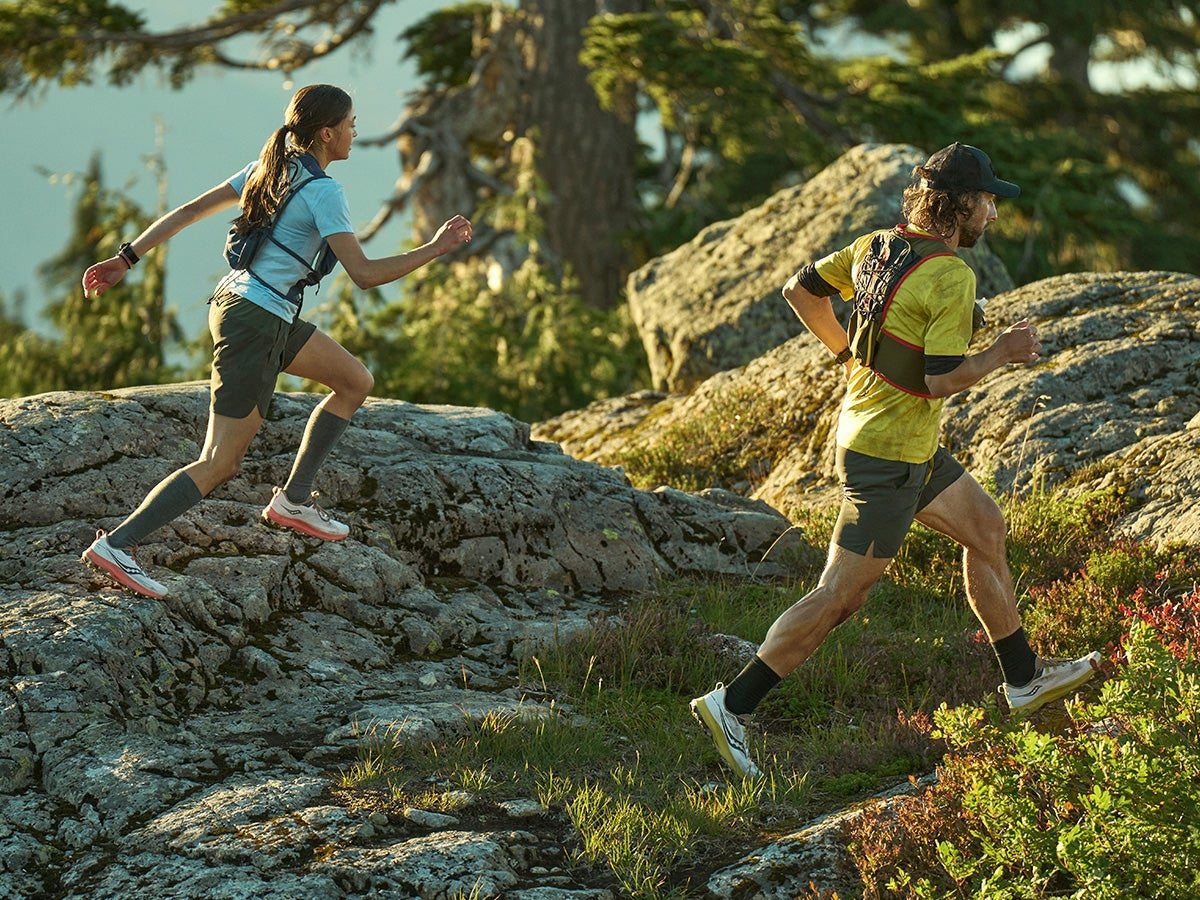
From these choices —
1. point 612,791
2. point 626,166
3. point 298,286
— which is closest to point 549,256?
point 626,166

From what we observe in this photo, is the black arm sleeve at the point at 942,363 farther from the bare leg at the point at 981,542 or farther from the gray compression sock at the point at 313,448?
the gray compression sock at the point at 313,448

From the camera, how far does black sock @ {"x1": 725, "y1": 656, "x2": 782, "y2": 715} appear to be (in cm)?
528

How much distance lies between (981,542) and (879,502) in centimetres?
55

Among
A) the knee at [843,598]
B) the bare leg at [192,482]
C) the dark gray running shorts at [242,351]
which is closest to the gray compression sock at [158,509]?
the bare leg at [192,482]

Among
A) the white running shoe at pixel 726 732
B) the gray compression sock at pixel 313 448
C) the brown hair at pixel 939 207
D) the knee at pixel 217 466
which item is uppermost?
the brown hair at pixel 939 207

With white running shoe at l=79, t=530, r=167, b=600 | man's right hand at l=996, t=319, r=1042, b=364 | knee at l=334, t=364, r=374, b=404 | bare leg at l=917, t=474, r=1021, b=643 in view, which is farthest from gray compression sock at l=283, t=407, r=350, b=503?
man's right hand at l=996, t=319, r=1042, b=364

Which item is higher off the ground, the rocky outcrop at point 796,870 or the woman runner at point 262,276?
the woman runner at point 262,276

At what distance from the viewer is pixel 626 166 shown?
17312mm

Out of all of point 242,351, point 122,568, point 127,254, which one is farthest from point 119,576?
point 127,254

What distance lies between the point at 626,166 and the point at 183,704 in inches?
509

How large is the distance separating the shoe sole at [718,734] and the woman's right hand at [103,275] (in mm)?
3070

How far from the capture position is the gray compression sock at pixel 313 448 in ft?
20.4

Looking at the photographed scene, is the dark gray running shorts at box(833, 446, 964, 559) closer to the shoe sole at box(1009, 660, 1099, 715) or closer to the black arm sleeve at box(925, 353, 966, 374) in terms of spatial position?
the black arm sleeve at box(925, 353, 966, 374)

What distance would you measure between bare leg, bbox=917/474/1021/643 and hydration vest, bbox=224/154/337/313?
2.70m
